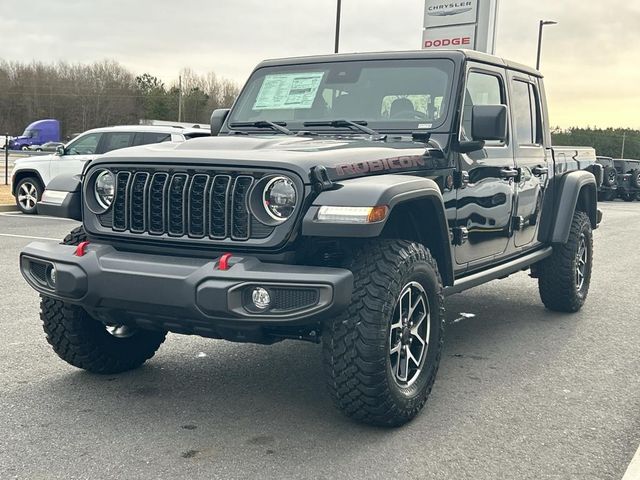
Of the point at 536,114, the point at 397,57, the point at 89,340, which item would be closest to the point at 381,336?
the point at 89,340

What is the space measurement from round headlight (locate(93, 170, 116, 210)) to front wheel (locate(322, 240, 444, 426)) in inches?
52.1

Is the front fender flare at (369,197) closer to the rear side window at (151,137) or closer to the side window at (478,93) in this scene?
the side window at (478,93)

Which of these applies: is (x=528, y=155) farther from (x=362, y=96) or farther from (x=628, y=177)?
(x=628, y=177)

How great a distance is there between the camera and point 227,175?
3.60 meters

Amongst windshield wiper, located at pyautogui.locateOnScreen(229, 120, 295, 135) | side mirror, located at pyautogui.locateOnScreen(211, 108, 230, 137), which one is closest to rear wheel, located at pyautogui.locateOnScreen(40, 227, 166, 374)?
windshield wiper, located at pyautogui.locateOnScreen(229, 120, 295, 135)

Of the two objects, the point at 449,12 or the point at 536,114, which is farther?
the point at 449,12

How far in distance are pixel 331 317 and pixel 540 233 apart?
10.5 feet

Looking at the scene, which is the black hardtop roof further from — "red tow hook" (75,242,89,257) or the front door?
"red tow hook" (75,242,89,257)

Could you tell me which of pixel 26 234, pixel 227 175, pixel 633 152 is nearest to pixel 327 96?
pixel 227 175

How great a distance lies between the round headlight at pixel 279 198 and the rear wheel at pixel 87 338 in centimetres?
115

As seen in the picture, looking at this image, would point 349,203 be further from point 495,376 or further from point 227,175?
point 495,376

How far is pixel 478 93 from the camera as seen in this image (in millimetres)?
5141

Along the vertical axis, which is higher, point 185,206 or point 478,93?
point 478,93

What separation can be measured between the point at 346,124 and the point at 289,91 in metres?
0.70
